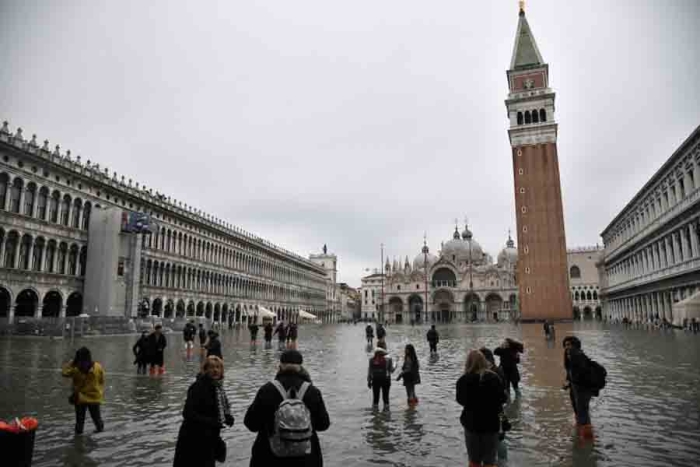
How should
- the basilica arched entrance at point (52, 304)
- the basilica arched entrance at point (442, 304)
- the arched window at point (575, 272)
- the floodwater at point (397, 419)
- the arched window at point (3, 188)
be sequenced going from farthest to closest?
1. the basilica arched entrance at point (442, 304)
2. the arched window at point (575, 272)
3. the basilica arched entrance at point (52, 304)
4. the arched window at point (3, 188)
5. the floodwater at point (397, 419)

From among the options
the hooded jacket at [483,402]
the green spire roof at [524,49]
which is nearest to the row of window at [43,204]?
the hooded jacket at [483,402]

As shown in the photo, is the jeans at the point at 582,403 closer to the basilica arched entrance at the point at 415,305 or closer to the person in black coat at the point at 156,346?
the person in black coat at the point at 156,346

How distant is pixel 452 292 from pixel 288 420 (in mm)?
100043

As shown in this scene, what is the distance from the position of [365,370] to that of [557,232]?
53301mm

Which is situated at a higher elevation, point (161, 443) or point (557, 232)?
point (557, 232)

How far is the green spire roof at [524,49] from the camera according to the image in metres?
70.4

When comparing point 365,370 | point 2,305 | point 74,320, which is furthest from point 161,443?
point 2,305

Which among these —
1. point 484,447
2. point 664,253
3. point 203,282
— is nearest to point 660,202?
point 664,253

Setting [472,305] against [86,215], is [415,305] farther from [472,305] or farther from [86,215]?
[86,215]

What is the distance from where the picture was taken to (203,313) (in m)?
56.1

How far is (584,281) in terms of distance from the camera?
9606 centimetres

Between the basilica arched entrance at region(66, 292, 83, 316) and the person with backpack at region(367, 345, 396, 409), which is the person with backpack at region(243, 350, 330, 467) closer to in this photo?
the person with backpack at region(367, 345, 396, 409)

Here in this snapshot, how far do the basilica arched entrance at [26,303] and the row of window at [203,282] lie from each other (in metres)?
10.2

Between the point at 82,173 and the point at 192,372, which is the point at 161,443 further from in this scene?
the point at 82,173
